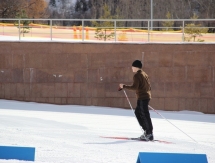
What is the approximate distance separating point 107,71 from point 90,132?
7.52 metres

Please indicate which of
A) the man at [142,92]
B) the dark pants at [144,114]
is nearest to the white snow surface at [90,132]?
the dark pants at [144,114]

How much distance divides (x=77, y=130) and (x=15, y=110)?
5.08 metres

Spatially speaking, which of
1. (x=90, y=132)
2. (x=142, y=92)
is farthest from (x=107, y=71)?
(x=142, y=92)

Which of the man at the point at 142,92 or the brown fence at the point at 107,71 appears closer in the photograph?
the man at the point at 142,92

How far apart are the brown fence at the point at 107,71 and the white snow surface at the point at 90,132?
0.51 m

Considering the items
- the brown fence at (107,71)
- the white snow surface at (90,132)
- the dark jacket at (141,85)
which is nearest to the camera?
the white snow surface at (90,132)

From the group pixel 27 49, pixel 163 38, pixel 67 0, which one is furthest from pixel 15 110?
pixel 67 0

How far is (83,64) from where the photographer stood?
2155 cm

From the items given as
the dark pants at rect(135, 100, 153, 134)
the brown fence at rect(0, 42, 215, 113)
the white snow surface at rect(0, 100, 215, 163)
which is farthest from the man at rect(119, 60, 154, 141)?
the brown fence at rect(0, 42, 215, 113)

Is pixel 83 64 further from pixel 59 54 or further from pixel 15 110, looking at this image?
pixel 15 110

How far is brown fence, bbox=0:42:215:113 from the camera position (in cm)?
2145

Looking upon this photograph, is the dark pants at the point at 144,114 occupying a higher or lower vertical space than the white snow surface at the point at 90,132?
higher

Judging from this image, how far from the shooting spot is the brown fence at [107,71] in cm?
2145

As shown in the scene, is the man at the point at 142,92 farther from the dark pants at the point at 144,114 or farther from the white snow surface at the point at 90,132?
the white snow surface at the point at 90,132
